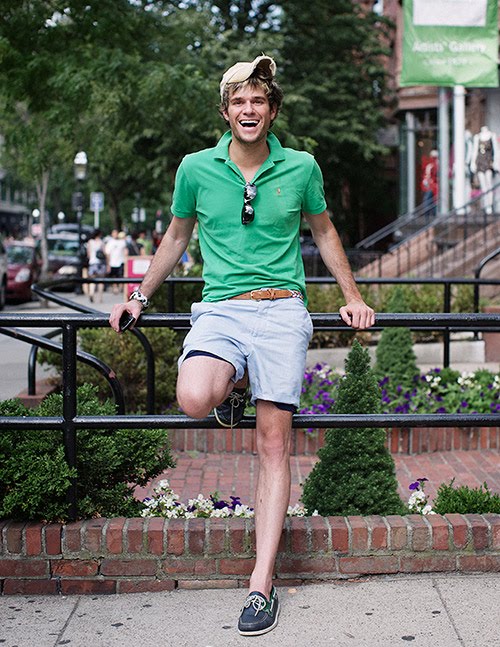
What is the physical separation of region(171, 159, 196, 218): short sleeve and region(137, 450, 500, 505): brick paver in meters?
2.15

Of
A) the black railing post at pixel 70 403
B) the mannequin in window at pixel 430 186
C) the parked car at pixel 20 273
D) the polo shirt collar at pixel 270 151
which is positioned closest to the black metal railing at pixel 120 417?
the black railing post at pixel 70 403

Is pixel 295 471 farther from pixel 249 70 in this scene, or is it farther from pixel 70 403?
pixel 249 70

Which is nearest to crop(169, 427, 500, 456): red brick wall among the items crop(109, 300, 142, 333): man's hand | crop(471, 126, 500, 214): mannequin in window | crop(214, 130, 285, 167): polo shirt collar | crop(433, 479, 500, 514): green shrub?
crop(433, 479, 500, 514): green shrub

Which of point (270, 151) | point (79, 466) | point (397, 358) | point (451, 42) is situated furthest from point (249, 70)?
point (451, 42)

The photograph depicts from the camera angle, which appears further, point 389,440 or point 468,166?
point 468,166

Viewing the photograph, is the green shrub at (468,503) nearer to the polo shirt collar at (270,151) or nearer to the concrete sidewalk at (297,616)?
the concrete sidewalk at (297,616)

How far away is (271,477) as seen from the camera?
3736 millimetres

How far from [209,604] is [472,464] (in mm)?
3113

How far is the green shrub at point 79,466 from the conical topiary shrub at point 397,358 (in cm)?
361

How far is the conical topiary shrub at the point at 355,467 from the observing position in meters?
4.38

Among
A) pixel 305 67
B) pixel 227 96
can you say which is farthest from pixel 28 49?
pixel 305 67

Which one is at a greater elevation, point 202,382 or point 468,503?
point 202,382

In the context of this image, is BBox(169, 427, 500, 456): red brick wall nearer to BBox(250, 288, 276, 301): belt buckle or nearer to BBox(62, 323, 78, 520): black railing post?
BBox(62, 323, 78, 520): black railing post

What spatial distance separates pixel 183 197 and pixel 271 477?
1.06 metres
